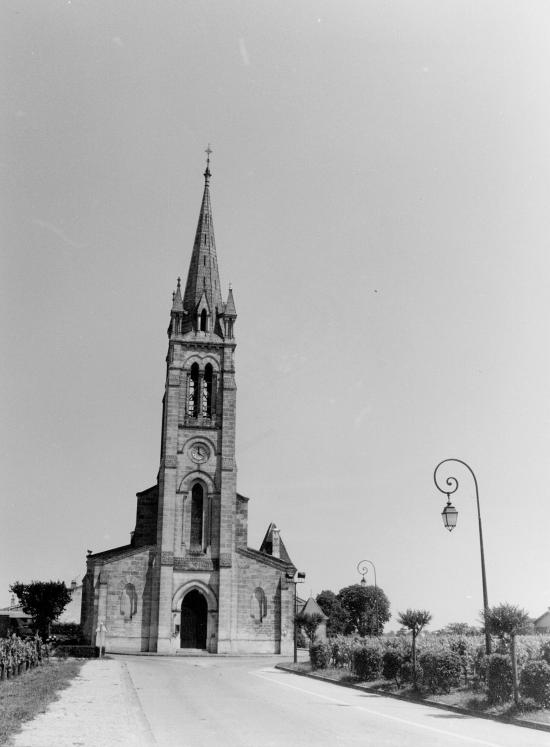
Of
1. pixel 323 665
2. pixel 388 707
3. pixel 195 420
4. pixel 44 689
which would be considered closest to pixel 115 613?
pixel 195 420

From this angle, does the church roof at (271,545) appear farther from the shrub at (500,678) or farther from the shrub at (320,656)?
the shrub at (500,678)

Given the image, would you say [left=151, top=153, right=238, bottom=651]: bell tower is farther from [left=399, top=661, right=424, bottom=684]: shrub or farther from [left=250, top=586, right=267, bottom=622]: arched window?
[left=399, top=661, right=424, bottom=684]: shrub

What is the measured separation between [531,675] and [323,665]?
594 inches

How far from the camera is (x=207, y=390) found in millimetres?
50906

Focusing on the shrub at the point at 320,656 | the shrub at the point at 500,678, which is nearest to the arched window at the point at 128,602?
the shrub at the point at 320,656

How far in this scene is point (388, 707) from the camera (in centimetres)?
1752

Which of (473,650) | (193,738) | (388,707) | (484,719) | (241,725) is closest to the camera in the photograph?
(193,738)

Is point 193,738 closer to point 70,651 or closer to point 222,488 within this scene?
point 70,651

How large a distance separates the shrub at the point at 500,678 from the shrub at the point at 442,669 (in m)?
2.40

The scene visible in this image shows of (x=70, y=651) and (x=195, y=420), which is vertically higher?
(x=195, y=420)

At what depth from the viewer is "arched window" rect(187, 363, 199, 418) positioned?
50562mm

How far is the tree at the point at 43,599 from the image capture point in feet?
147

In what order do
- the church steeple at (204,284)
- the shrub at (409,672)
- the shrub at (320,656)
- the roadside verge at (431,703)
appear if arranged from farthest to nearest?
1. the church steeple at (204,284)
2. the shrub at (320,656)
3. the shrub at (409,672)
4. the roadside verge at (431,703)

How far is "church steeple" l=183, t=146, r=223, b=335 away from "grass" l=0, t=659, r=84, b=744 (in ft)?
Answer: 99.0
